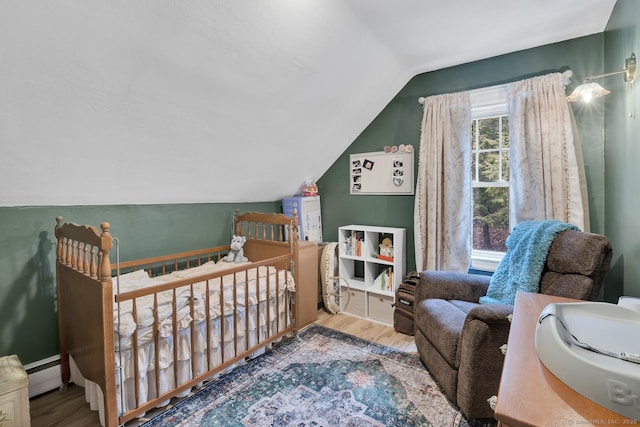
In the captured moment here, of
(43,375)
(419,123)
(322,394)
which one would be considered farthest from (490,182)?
(43,375)

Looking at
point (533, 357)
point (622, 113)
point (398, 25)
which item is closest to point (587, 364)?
point (533, 357)

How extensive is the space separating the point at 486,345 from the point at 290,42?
2016 mm

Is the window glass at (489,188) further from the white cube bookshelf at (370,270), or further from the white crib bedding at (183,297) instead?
the white crib bedding at (183,297)

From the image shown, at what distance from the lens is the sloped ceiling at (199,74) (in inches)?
55.0

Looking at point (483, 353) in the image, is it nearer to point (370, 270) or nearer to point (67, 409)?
point (370, 270)

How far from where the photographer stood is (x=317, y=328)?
114 inches

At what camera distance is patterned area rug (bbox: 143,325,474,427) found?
1716 mm

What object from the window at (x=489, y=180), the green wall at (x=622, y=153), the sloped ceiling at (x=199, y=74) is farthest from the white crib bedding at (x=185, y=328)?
the green wall at (x=622, y=153)

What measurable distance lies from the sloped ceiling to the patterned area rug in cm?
150

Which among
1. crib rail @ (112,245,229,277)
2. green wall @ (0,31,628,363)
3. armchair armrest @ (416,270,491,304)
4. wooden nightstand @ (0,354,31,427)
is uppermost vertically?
green wall @ (0,31,628,363)

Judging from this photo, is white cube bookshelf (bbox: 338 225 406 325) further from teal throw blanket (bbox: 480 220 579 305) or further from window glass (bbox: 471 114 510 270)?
teal throw blanket (bbox: 480 220 579 305)

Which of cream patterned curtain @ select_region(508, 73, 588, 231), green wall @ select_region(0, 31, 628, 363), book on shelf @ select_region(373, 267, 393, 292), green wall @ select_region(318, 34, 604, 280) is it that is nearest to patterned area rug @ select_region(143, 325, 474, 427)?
book on shelf @ select_region(373, 267, 393, 292)

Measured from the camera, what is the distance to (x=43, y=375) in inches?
78.4

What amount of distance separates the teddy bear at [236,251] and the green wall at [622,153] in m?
2.67
